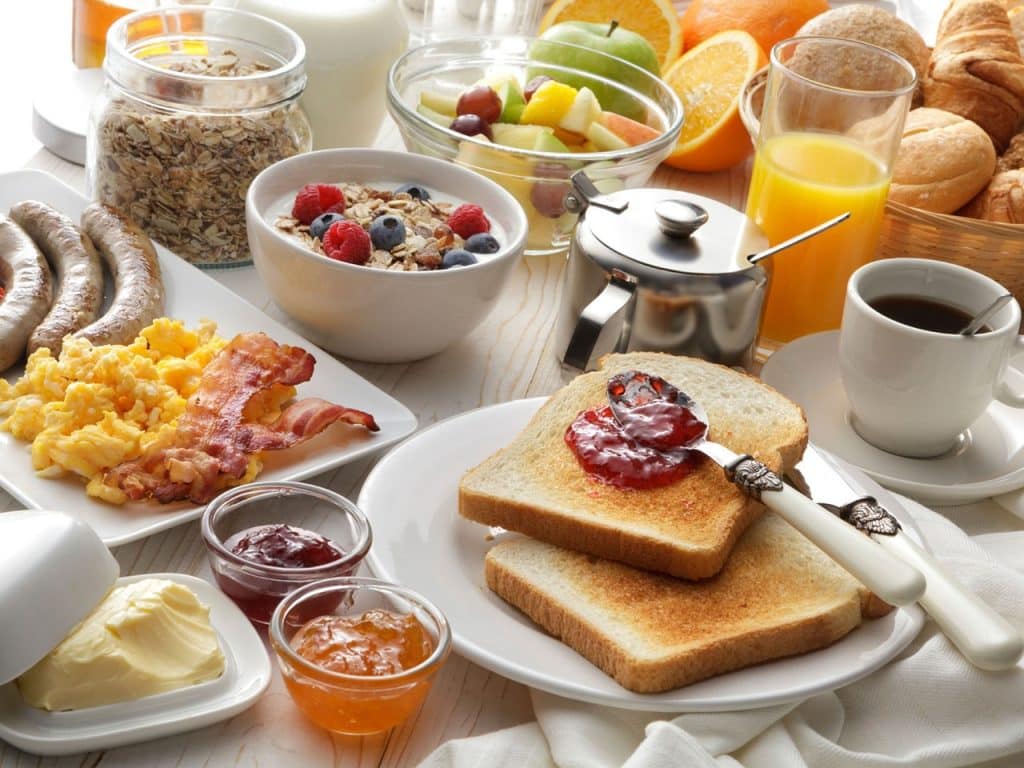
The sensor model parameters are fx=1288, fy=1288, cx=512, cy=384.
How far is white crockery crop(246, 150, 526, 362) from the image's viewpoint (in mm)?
1755

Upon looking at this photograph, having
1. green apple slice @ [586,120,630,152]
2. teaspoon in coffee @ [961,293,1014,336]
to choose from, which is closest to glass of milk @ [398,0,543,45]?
green apple slice @ [586,120,630,152]

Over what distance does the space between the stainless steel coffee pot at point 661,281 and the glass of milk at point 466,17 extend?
3.33ft

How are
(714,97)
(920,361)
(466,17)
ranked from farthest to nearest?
(466,17) < (714,97) < (920,361)

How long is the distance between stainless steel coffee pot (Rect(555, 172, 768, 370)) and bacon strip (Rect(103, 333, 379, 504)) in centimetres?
34

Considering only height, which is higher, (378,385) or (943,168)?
(943,168)

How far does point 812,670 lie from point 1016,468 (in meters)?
0.61

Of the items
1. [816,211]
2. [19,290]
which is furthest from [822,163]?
[19,290]

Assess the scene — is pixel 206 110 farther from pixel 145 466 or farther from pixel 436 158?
pixel 145 466

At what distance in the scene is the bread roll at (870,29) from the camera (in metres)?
2.22

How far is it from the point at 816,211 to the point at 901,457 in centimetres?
41

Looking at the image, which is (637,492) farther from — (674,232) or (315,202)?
(315,202)

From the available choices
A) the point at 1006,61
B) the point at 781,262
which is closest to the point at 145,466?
the point at 781,262

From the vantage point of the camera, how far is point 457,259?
1812 millimetres

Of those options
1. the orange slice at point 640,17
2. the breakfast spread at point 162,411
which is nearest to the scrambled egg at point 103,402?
the breakfast spread at point 162,411
